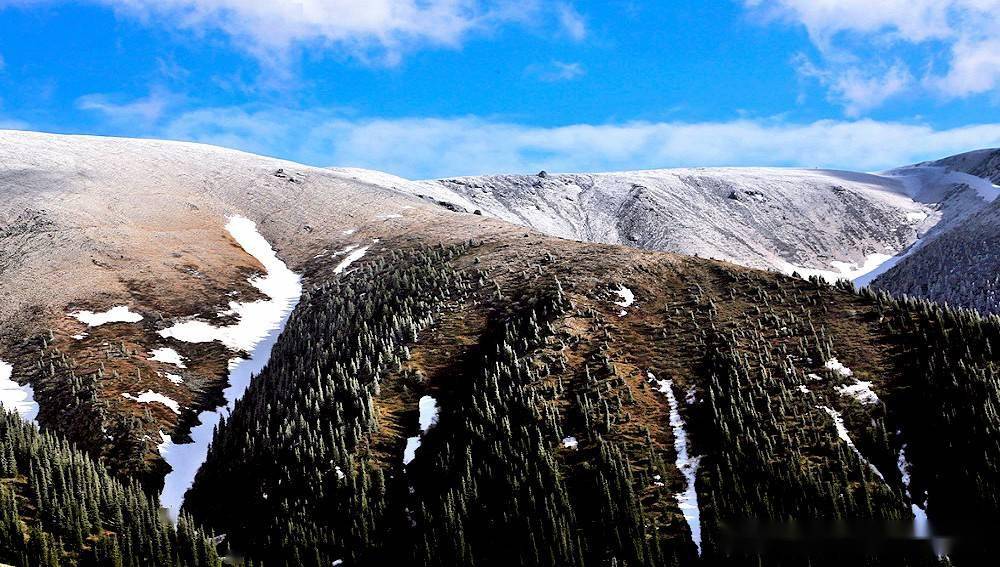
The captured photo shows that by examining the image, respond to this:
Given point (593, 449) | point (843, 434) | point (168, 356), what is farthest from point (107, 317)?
point (843, 434)

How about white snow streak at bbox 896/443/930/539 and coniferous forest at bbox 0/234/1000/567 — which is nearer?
white snow streak at bbox 896/443/930/539

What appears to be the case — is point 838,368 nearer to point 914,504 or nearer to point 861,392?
point 861,392

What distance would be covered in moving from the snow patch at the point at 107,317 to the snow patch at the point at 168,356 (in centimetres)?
662

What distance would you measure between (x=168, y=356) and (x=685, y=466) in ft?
137

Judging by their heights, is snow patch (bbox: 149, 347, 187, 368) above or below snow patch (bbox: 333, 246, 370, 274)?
below

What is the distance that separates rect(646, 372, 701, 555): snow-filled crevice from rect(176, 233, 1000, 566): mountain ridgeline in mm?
183

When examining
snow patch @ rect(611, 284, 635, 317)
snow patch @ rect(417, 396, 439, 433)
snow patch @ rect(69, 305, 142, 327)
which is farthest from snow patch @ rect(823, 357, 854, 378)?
snow patch @ rect(69, 305, 142, 327)

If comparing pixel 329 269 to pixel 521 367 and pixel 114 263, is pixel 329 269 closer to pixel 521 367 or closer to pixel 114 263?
pixel 114 263

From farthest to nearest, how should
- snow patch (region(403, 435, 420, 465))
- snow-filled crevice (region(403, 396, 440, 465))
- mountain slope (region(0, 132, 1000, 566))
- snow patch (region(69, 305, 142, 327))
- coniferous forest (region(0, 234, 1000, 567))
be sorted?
1. snow patch (region(69, 305, 142, 327))
2. snow-filled crevice (region(403, 396, 440, 465))
3. snow patch (region(403, 435, 420, 465))
4. mountain slope (region(0, 132, 1000, 566))
5. coniferous forest (region(0, 234, 1000, 567))

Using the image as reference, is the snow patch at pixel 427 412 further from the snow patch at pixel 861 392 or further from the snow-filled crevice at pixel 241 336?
the snow patch at pixel 861 392

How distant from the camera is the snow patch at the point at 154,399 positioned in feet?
168

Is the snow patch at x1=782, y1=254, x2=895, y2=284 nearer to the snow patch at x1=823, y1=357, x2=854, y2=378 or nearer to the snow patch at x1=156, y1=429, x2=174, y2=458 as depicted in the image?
the snow patch at x1=823, y1=357, x2=854, y2=378

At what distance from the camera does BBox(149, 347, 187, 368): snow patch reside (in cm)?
5841

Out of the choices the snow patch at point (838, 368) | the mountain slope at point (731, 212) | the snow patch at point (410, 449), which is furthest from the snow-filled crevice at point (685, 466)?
the mountain slope at point (731, 212)
